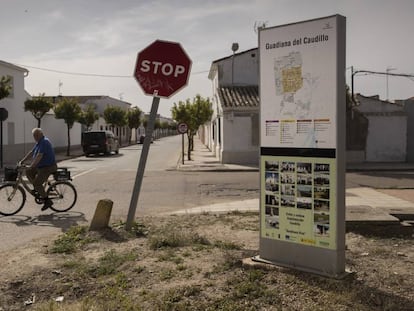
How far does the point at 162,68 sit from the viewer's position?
693cm

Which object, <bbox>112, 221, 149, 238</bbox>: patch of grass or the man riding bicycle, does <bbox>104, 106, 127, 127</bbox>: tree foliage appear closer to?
the man riding bicycle

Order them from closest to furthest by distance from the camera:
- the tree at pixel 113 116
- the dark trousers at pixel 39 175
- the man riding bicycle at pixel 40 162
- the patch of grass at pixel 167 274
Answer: the patch of grass at pixel 167 274 → the man riding bicycle at pixel 40 162 → the dark trousers at pixel 39 175 → the tree at pixel 113 116

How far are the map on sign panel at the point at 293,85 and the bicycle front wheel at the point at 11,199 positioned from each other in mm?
6583

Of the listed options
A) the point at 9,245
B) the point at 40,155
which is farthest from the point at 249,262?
the point at 40,155

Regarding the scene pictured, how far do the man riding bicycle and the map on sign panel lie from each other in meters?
5.75

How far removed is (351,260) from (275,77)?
238cm

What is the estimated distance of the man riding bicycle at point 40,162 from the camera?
923 cm

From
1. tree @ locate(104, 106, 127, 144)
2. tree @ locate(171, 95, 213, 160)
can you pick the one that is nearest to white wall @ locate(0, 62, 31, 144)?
tree @ locate(171, 95, 213, 160)

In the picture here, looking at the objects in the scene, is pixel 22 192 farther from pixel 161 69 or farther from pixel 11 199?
pixel 161 69

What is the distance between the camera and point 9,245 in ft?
22.8

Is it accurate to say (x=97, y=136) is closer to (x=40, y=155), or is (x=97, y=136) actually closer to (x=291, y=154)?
(x=40, y=155)

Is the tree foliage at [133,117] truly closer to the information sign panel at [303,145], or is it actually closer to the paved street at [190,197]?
the paved street at [190,197]

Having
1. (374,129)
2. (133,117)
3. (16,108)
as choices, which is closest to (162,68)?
(374,129)

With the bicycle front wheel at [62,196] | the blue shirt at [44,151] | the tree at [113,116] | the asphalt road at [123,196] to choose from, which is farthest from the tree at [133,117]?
the blue shirt at [44,151]
